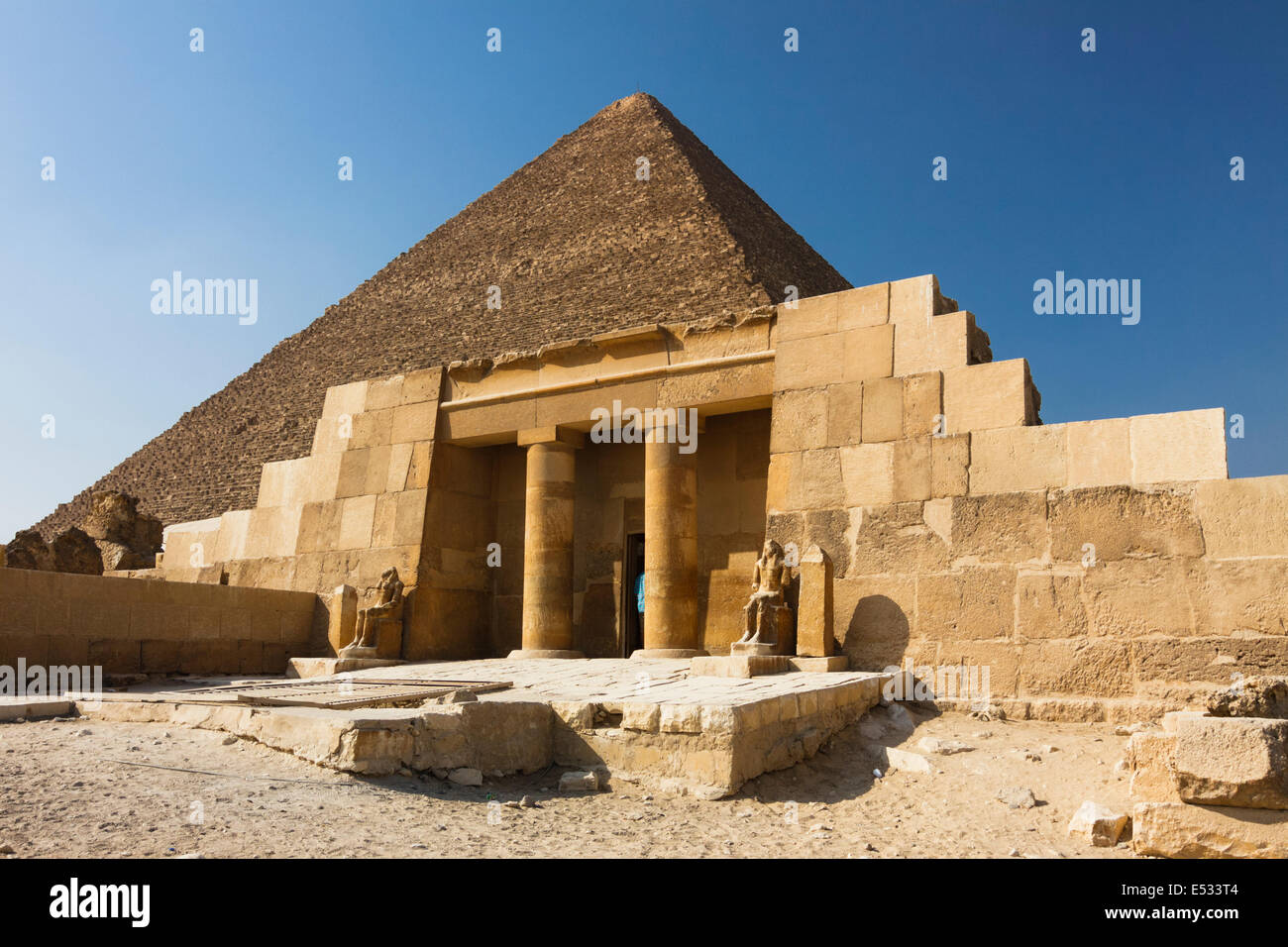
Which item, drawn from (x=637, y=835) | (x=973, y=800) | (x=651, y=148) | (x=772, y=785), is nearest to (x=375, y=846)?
(x=637, y=835)

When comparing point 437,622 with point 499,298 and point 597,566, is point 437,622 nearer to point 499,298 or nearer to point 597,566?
point 597,566

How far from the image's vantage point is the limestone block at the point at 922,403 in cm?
1001

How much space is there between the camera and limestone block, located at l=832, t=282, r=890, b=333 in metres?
10.6

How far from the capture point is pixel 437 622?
13.1m

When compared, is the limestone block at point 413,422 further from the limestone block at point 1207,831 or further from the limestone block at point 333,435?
the limestone block at point 1207,831

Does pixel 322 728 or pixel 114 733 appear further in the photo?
pixel 114 733

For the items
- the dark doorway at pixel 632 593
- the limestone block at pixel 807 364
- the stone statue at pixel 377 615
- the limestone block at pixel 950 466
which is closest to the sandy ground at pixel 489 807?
the limestone block at pixel 950 466

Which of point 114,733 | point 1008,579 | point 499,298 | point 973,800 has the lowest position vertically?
point 973,800

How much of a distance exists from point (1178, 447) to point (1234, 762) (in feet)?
15.0

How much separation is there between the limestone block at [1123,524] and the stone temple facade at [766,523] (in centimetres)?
2

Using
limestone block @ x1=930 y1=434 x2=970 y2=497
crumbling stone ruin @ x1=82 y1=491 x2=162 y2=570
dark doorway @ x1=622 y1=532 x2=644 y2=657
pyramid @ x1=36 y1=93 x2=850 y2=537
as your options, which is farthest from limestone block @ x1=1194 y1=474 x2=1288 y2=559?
pyramid @ x1=36 y1=93 x2=850 y2=537

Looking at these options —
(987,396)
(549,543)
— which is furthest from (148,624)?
(987,396)

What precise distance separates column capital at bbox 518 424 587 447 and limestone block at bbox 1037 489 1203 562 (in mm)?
5901

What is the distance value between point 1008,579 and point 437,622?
7.09 meters
